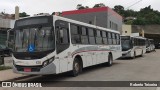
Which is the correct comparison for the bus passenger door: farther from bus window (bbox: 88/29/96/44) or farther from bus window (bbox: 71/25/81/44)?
bus window (bbox: 88/29/96/44)

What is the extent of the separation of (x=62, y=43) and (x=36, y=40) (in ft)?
4.09

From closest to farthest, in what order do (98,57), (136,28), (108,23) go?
(98,57) → (108,23) → (136,28)

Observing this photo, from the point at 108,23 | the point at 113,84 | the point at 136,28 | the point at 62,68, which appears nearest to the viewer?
the point at 113,84

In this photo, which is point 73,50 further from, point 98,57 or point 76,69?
point 98,57

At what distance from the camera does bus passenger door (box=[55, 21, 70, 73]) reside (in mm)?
12719

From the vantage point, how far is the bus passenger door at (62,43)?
12.7m

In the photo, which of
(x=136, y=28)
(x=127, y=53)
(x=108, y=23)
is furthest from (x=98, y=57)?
(x=136, y=28)

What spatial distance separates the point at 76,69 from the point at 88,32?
305cm

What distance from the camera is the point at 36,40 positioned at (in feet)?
40.8

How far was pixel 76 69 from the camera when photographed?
14656 mm

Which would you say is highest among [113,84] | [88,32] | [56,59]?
[88,32]

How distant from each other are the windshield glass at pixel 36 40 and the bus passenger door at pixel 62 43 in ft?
1.30

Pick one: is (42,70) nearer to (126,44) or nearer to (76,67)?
(76,67)

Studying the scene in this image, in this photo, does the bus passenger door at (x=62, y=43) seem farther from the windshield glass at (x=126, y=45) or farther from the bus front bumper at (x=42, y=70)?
the windshield glass at (x=126, y=45)
